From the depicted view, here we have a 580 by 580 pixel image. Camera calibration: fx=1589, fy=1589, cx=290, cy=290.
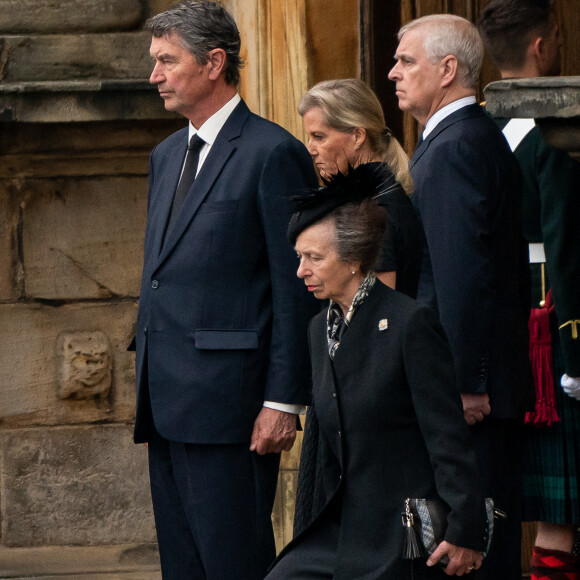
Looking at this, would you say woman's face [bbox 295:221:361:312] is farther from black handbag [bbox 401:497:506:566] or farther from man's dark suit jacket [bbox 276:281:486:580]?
black handbag [bbox 401:497:506:566]

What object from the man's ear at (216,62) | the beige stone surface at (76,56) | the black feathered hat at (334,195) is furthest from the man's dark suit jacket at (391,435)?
the beige stone surface at (76,56)

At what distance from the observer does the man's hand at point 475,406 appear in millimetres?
3744

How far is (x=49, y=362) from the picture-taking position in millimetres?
5621

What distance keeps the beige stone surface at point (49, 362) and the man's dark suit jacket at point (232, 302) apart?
168 cm

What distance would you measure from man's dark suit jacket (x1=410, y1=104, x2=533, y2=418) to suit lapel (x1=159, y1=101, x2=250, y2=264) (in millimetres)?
467

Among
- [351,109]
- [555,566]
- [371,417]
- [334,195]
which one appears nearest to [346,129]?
[351,109]

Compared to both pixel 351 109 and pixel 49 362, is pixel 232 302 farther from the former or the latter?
pixel 49 362

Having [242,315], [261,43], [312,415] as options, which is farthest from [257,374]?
[261,43]

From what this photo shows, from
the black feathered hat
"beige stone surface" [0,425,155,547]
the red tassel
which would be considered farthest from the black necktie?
"beige stone surface" [0,425,155,547]

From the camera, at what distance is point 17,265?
18.4 feet

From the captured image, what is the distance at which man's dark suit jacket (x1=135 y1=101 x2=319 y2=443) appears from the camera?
387 centimetres

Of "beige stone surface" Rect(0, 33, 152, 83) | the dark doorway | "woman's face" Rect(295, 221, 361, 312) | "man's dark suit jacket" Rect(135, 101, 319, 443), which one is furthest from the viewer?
"beige stone surface" Rect(0, 33, 152, 83)

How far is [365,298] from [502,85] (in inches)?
Answer: 20.5

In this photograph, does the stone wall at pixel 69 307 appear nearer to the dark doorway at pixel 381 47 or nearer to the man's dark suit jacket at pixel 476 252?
the dark doorway at pixel 381 47
